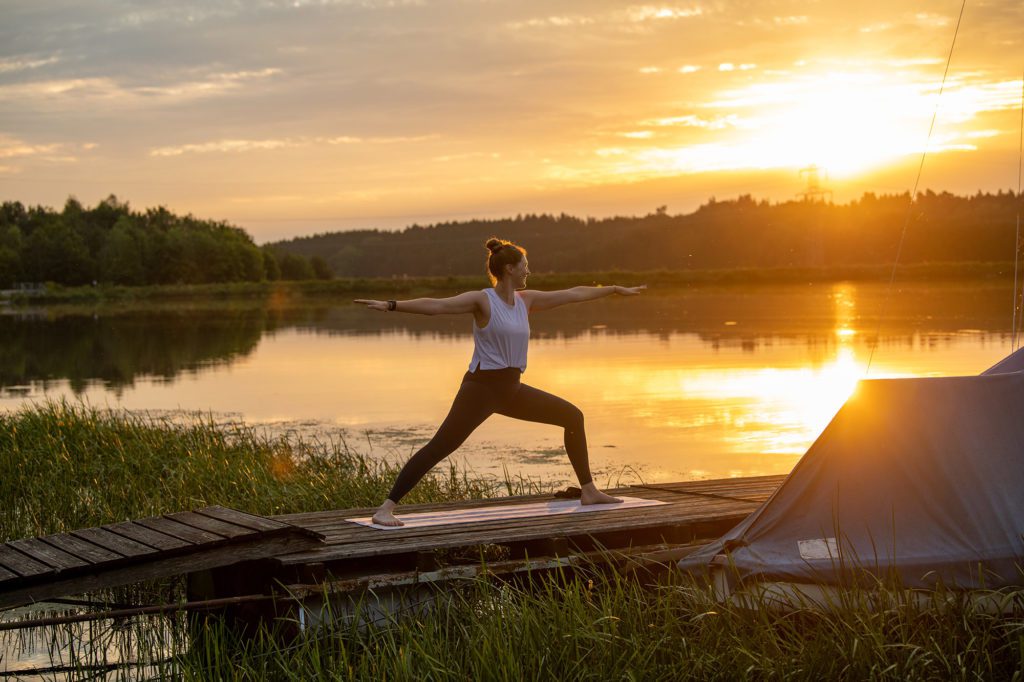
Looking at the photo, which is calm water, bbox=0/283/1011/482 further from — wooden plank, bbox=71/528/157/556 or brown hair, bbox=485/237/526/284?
wooden plank, bbox=71/528/157/556

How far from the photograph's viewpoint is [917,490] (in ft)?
20.6

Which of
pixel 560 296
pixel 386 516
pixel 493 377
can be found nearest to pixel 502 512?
pixel 386 516

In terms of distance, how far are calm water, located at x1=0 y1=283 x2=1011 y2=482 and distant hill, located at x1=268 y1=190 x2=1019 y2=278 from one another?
59.4 metres

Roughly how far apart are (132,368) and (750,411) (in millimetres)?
21445

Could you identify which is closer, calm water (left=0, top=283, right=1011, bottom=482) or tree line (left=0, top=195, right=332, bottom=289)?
calm water (left=0, top=283, right=1011, bottom=482)

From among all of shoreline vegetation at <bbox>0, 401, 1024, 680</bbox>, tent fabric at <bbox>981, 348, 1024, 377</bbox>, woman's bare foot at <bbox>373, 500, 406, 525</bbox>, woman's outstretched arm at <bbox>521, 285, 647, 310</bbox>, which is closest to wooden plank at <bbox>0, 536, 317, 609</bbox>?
shoreline vegetation at <bbox>0, 401, 1024, 680</bbox>

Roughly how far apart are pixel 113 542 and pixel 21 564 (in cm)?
55

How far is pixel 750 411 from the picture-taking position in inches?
821

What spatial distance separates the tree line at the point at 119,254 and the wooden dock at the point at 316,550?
407 feet

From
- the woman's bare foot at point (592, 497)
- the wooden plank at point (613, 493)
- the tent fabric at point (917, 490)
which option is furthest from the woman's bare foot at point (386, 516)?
the tent fabric at point (917, 490)

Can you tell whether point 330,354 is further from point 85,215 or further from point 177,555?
point 85,215

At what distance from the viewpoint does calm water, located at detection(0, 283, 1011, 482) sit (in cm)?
1745

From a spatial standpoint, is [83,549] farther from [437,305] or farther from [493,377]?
[493,377]

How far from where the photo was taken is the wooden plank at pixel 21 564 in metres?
6.22
